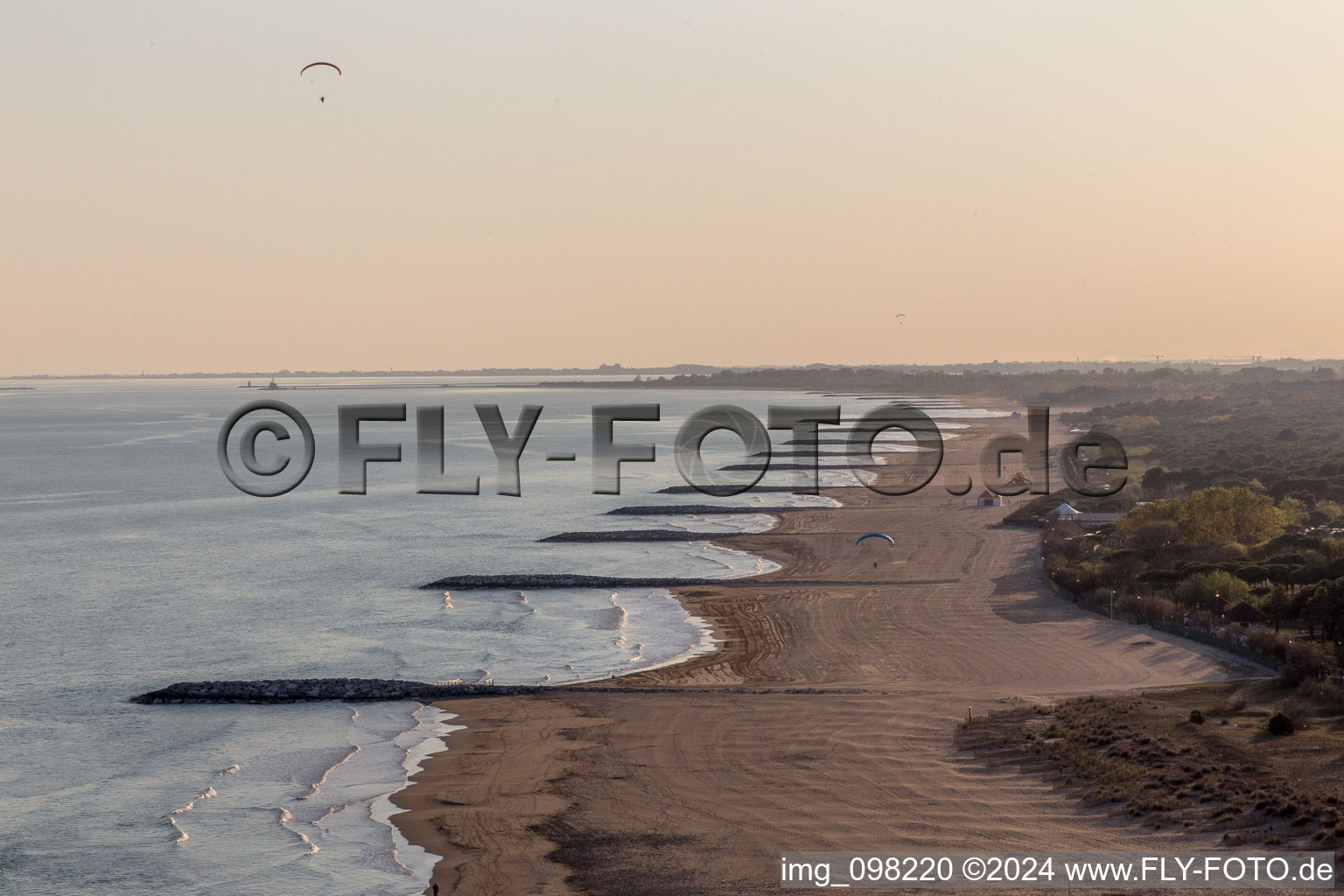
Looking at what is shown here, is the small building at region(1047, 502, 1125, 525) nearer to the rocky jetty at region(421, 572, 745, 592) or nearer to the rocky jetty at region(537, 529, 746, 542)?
the rocky jetty at region(537, 529, 746, 542)

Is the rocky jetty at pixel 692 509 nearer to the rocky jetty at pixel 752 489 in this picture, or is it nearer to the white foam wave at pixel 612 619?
the rocky jetty at pixel 752 489

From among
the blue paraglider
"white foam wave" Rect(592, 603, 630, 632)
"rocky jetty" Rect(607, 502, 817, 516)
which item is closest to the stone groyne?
"white foam wave" Rect(592, 603, 630, 632)

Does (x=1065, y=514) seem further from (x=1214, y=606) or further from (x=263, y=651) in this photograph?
(x=263, y=651)

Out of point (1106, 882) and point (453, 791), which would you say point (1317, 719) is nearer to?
point (1106, 882)

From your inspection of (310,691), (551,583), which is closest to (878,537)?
(551,583)

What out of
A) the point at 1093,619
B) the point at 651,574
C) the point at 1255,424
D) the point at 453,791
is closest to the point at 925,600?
the point at 1093,619

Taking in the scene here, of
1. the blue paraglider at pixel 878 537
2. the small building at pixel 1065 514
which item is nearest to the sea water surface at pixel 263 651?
the blue paraglider at pixel 878 537
